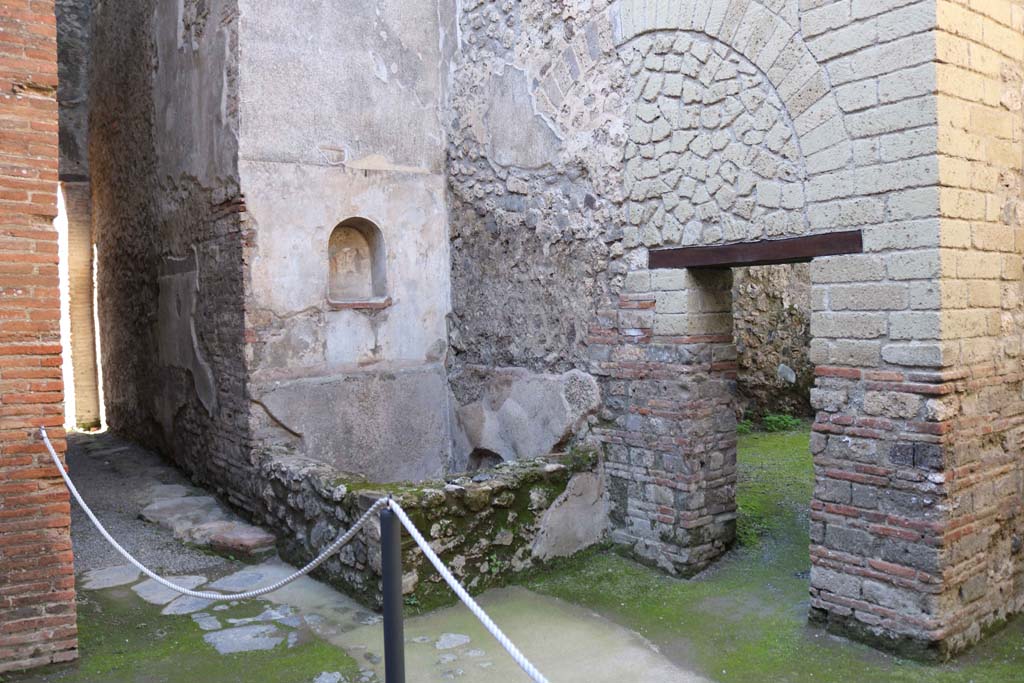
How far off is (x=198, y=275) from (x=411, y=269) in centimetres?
178

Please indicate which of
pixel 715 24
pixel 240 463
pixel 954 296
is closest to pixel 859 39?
pixel 715 24

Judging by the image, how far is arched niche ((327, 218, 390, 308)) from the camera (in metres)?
7.04

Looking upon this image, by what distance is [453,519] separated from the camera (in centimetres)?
496

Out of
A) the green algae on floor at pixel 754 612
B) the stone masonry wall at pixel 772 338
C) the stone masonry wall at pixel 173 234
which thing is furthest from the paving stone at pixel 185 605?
the stone masonry wall at pixel 772 338

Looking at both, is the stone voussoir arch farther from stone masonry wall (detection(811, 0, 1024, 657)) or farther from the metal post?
the metal post

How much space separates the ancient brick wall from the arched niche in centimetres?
290

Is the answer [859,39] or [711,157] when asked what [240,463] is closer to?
[711,157]

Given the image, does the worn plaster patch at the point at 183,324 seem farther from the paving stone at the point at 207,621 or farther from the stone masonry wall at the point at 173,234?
the paving stone at the point at 207,621

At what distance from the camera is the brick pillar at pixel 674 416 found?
17.1 feet

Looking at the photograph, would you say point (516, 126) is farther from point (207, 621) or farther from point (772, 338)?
point (772, 338)

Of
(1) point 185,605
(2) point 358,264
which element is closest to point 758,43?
(2) point 358,264

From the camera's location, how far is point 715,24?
486 centimetres

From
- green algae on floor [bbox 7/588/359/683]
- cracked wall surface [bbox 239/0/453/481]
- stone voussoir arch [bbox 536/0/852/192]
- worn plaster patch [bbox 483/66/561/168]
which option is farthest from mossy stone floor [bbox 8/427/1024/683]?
worn plaster patch [bbox 483/66/561/168]

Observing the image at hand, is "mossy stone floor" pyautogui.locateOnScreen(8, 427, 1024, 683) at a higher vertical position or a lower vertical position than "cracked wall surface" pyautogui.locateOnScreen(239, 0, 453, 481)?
lower
